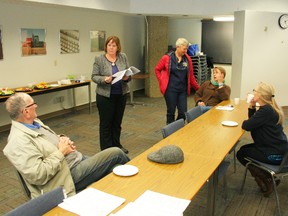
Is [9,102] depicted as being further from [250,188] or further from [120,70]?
[250,188]

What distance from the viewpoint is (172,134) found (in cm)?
269

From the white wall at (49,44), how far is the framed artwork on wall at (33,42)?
0.26 feet

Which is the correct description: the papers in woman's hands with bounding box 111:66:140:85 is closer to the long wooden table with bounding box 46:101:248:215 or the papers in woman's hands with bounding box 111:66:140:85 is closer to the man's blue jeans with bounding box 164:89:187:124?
the man's blue jeans with bounding box 164:89:187:124

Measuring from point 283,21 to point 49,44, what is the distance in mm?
4902

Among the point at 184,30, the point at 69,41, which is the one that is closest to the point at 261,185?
the point at 69,41

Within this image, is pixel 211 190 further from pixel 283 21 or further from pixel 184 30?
pixel 184 30

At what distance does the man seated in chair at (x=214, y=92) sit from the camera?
409cm

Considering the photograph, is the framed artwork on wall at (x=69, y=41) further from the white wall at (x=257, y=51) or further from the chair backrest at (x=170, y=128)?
the chair backrest at (x=170, y=128)

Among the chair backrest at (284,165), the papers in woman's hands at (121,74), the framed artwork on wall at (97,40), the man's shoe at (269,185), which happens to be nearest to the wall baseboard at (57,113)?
the framed artwork on wall at (97,40)

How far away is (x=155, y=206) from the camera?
4.85 ft

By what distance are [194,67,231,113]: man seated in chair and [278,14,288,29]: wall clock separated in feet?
10.7

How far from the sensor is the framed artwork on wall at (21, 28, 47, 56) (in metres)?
5.43

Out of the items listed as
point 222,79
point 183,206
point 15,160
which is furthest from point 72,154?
point 222,79

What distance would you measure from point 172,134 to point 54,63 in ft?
13.5
